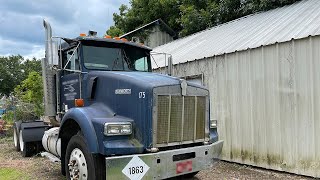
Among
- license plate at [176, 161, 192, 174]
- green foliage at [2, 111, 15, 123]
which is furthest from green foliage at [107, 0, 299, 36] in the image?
green foliage at [2, 111, 15, 123]

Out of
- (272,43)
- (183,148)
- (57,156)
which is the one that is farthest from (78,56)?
(272,43)

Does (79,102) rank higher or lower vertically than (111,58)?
lower

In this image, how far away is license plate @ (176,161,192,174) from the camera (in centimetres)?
539

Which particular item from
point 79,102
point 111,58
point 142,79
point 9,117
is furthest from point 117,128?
point 9,117

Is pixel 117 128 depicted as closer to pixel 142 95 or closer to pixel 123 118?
pixel 123 118

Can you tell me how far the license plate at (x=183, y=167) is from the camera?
17.7ft

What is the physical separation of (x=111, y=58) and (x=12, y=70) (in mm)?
63900

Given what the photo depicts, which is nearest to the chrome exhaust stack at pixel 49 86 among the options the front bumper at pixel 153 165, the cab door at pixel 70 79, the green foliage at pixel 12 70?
the cab door at pixel 70 79

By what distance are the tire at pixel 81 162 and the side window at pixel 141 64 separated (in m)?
2.00

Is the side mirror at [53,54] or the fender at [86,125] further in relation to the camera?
the side mirror at [53,54]

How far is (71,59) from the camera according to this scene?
678 cm

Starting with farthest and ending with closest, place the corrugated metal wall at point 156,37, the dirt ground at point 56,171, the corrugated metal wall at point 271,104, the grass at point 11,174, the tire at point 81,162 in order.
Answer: the corrugated metal wall at point 156,37 < the grass at point 11,174 < the dirt ground at point 56,171 < the corrugated metal wall at point 271,104 < the tire at point 81,162

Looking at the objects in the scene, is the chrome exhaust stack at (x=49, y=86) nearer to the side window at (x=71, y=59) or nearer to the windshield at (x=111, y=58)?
the side window at (x=71, y=59)

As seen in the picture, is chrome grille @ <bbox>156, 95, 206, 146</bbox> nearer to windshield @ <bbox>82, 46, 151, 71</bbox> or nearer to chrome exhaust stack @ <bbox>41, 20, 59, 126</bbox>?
windshield @ <bbox>82, 46, 151, 71</bbox>
